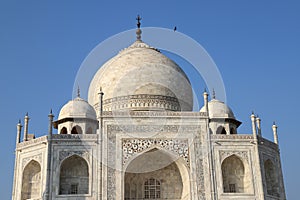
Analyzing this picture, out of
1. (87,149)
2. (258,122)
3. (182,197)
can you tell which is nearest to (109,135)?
(87,149)

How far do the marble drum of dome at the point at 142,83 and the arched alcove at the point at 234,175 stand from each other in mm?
4649

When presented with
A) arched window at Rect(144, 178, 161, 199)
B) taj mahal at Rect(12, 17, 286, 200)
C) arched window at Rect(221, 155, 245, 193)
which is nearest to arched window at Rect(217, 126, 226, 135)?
taj mahal at Rect(12, 17, 286, 200)

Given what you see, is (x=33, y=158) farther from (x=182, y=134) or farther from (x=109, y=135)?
(x=182, y=134)

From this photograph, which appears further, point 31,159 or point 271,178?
point 271,178

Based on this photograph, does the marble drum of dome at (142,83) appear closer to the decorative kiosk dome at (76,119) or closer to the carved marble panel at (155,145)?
the decorative kiosk dome at (76,119)

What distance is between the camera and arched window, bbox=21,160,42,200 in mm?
20047

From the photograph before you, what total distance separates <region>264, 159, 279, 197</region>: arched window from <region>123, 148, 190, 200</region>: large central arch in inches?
160

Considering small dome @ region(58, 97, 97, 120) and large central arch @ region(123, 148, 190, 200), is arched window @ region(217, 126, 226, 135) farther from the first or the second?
small dome @ region(58, 97, 97, 120)

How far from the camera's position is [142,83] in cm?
2438

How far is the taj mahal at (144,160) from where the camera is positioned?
63.5ft

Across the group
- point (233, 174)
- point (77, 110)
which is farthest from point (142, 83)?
point (233, 174)

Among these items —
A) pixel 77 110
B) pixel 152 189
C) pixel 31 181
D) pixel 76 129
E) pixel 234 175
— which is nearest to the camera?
pixel 31 181

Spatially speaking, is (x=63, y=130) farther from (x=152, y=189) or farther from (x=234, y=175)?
(x=234, y=175)

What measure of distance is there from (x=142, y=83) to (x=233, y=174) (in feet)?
23.0
